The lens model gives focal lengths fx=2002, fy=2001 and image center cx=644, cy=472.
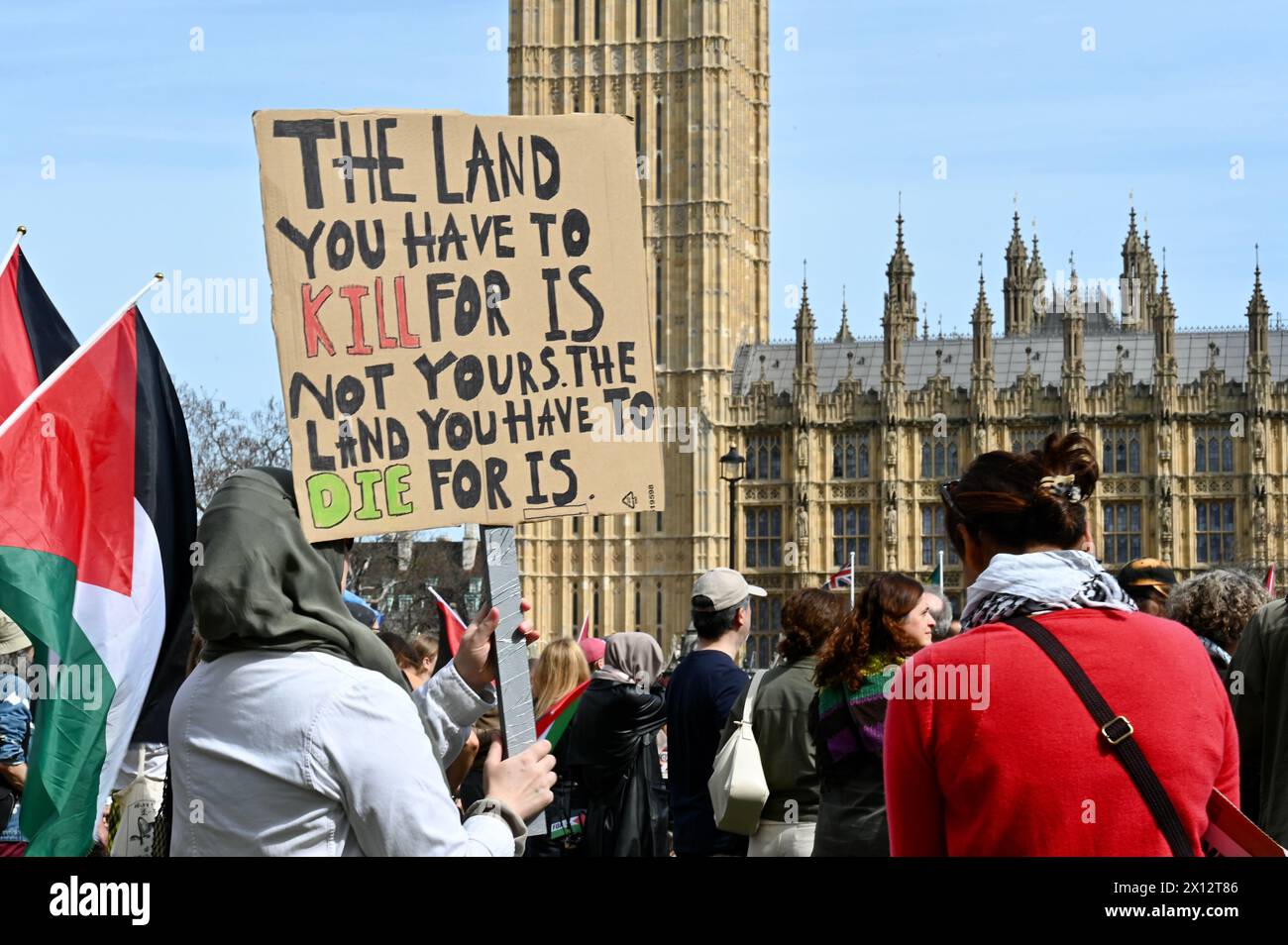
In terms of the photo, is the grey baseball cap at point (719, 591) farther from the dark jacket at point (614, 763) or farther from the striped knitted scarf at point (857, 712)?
the striped knitted scarf at point (857, 712)

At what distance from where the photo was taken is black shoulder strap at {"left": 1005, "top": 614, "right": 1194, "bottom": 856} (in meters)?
3.35

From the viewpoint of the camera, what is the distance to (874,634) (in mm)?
5484

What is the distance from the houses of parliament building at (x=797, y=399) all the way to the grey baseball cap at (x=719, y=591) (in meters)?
39.5

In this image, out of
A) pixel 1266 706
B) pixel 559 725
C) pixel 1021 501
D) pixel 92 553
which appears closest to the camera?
pixel 1021 501

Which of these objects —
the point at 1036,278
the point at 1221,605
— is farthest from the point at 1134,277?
the point at 1221,605

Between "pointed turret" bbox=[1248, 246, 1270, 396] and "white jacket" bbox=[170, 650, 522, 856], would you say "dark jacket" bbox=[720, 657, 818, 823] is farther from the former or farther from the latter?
"pointed turret" bbox=[1248, 246, 1270, 396]

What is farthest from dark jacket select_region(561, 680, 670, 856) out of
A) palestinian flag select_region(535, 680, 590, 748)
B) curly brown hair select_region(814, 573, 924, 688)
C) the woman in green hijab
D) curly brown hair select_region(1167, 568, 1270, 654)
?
the woman in green hijab

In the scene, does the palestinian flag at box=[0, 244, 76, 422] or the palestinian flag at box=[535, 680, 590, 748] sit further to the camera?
the palestinian flag at box=[535, 680, 590, 748]

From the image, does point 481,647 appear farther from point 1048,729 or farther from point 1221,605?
point 1221,605

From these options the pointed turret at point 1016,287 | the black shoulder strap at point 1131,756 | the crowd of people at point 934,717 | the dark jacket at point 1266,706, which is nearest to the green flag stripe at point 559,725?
the dark jacket at point 1266,706

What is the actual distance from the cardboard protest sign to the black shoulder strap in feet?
3.79

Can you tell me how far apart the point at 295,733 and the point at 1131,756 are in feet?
4.58
